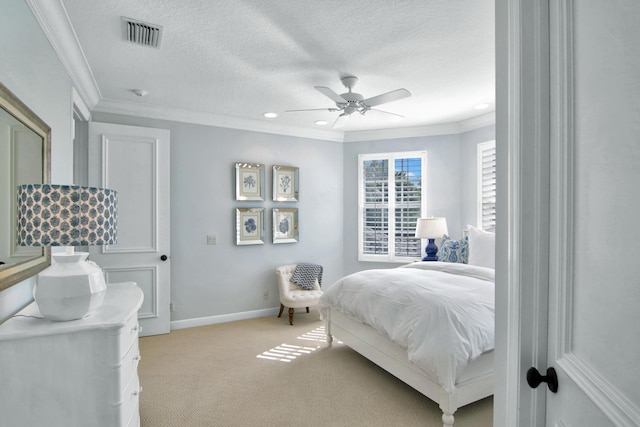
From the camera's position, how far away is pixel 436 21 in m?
2.26

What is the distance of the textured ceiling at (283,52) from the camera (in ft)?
7.00

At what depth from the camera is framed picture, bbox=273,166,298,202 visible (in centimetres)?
474

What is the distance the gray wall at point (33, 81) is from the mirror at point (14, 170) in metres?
0.08

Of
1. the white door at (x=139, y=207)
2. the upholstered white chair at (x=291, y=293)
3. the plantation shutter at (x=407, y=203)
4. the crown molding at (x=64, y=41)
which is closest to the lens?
the crown molding at (x=64, y=41)

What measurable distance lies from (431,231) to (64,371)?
3954mm

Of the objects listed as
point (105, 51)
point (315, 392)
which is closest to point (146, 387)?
point (315, 392)

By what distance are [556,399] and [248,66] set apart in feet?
9.62

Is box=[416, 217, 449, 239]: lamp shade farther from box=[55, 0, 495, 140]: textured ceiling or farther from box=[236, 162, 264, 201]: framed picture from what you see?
box=[236, 162, 264, 201]: framed picture

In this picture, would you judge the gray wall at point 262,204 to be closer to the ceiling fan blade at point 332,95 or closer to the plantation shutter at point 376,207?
the plantation shutter at point 376,207

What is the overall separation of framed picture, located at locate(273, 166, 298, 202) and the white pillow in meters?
2.34

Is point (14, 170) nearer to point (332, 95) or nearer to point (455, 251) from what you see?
point (332, 95)

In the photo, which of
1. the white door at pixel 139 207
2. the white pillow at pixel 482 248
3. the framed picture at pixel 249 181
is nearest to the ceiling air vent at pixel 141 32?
the white door at pixel 139 207

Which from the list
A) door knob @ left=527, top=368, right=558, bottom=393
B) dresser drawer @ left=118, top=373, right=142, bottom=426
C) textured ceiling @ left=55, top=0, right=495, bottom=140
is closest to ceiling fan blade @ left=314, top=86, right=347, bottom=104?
textured ceiling @ left=55, top=0, right=495, bottom=140

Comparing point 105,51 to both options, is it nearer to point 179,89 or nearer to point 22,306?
point 179,89
